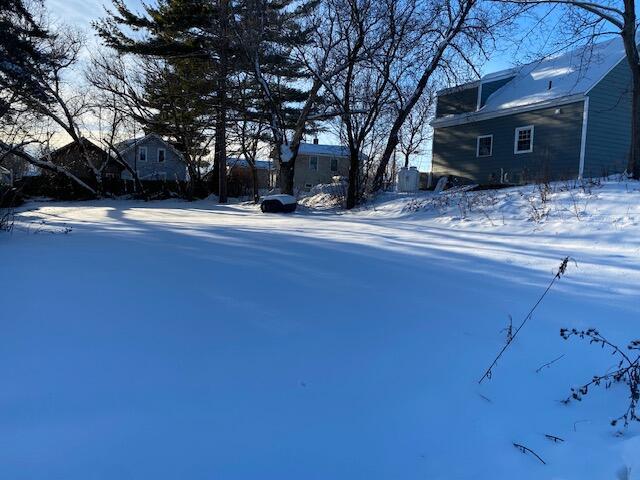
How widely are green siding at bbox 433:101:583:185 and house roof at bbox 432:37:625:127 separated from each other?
14.3 inches

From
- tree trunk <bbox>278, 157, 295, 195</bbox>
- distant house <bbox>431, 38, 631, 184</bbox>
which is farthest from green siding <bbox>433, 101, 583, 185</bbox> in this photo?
tree trunk <bbox>278, 157, 295, 195</bbox>

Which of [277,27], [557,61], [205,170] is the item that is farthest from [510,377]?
[205,170]

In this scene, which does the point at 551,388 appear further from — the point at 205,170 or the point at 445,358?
the point at 205,170

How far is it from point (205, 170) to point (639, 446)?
33.6m

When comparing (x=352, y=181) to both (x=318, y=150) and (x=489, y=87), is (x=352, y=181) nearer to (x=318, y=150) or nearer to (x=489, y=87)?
(x=489, y=87)

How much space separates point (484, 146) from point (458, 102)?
111 inches

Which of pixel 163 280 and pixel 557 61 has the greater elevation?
pixel 557 61

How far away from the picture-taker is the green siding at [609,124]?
1602 cm

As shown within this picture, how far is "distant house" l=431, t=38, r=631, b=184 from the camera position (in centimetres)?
1608

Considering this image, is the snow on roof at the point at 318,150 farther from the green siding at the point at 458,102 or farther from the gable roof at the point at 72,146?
the green siding at the point at 458,102

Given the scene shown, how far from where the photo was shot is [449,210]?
11320mm

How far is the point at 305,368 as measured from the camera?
2.83m

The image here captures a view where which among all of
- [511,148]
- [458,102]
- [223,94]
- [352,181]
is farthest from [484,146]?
[223,94]

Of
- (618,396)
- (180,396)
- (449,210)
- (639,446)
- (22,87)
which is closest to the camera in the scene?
(639,446)
